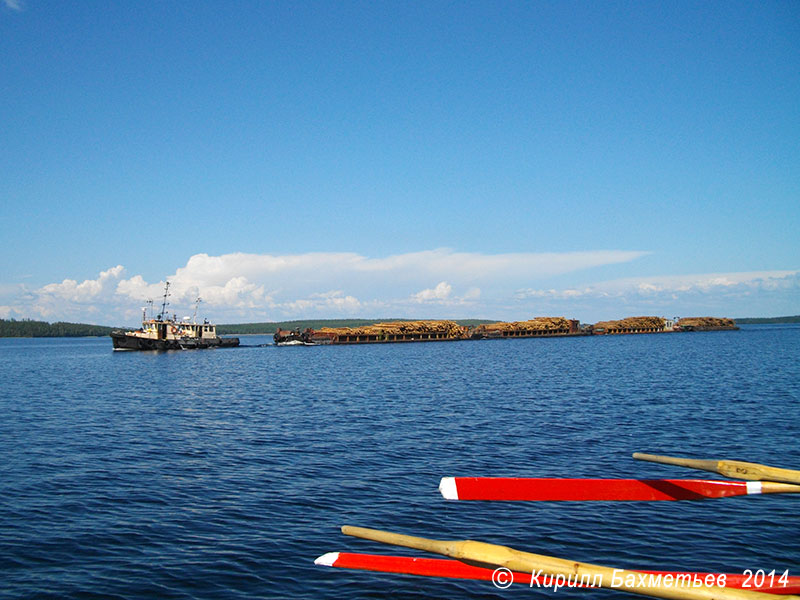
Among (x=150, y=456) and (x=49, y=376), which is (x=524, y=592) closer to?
(x=150, y=456)

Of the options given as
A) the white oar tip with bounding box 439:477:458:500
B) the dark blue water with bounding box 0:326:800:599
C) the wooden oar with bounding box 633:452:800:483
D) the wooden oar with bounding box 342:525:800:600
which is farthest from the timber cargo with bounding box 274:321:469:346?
the wooden oar with bounding box 342:525:800:600

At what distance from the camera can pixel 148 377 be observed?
6281 centimetres

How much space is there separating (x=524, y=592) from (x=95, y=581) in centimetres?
857

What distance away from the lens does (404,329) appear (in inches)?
6442

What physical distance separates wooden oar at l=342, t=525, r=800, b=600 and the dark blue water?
373cm

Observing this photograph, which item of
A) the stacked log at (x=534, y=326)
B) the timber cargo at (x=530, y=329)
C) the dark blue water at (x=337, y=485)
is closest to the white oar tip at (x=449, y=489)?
the dark blue water at (x=337, y=485)

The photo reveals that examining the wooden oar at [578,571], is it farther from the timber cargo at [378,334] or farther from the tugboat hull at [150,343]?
the timber cargo at [378,334]

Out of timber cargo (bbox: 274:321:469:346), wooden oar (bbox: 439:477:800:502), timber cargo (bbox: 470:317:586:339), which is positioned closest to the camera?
wooden oar (bbox: 439:477:800:502)

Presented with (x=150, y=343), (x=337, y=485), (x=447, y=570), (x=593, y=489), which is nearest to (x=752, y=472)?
(x=593, y=489)

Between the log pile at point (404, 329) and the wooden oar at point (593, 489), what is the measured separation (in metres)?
142

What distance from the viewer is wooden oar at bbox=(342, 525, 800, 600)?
247 inches

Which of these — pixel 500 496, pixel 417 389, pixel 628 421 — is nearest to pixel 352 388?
pixel 417 389

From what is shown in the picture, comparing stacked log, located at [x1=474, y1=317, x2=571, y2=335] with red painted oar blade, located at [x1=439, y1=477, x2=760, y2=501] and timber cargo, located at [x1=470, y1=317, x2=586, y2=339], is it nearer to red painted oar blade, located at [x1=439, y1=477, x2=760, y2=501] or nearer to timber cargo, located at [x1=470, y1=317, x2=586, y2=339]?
timber cargo, located at [x1=470, y1=317, x2=586, y2=339]

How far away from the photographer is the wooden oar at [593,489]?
9992 millimetres
